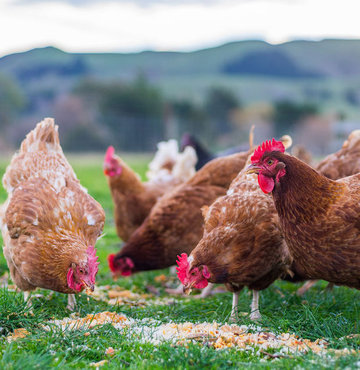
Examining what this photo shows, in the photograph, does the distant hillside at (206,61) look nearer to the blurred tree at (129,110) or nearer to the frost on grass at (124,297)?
the blurred tree at (129,110)

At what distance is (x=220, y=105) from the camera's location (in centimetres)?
4134

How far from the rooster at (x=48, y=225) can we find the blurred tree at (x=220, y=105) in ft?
110

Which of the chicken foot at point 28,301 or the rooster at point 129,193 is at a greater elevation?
the rooster at point 129,193

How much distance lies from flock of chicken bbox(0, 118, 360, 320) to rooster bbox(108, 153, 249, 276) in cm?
1

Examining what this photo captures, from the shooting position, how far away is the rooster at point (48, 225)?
12.0 ft

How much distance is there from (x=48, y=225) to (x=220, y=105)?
3854 cm

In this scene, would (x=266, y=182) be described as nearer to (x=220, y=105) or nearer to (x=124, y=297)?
(x=124, y=297)

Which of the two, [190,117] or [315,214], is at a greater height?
[315,214]

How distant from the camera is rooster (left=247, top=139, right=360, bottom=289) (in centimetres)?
318

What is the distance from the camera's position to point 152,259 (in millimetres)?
5266

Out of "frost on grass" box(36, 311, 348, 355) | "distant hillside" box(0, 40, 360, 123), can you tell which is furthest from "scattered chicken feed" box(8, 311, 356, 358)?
"distant hillside" box(0, 40, 360, 123)

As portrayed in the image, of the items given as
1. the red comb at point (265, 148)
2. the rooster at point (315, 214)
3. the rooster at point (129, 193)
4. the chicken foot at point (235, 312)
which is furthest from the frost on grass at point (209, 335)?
the rooster at point (129, 193)

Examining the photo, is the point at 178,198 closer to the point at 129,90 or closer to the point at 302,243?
the point at 302,243

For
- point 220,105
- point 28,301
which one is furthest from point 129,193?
point 220,105
